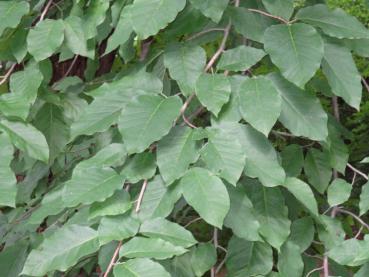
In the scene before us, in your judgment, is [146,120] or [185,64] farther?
[185,64]

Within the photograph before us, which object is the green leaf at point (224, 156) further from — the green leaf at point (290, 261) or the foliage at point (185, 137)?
the green leaf at point (290, 261)

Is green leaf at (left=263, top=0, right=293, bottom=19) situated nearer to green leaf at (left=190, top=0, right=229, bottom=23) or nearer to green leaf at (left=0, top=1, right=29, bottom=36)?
green leaf at (left=190, top=0, right=229, bottom=23)

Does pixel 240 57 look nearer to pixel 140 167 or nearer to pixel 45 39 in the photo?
pixel 140 167

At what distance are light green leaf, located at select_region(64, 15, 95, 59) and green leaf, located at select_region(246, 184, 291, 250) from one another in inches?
19.7

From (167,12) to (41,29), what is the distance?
0.32 meters

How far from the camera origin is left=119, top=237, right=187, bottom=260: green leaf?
896 millimetres

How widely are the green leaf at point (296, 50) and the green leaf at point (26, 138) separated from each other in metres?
0.48

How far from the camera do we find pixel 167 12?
1102 mm

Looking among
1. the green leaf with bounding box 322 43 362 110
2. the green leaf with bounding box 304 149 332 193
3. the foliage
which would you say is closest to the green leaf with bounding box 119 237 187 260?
the foliage

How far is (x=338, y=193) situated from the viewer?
1.28m

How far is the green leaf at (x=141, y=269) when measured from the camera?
861 millimetres

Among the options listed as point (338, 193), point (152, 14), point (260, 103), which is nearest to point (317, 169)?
point (338, 193)

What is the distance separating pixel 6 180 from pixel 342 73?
0.68m

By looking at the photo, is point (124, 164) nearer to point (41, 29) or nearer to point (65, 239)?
point (65, 239)
